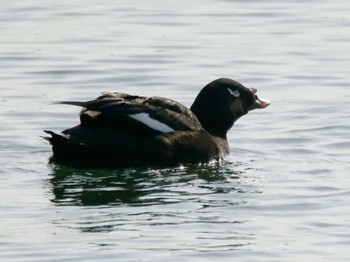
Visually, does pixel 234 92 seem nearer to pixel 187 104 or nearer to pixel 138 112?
pixel 138 112

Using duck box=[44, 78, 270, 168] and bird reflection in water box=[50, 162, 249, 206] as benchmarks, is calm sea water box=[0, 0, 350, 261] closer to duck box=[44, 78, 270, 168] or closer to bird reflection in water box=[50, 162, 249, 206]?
bird reflection in water box=[50, 162, 249, 206]

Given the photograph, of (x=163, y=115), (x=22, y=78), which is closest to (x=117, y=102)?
(x=163, y=115)

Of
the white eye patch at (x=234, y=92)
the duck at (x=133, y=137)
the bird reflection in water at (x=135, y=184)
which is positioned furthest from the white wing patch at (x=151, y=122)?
the white eye patch at (x=234, y=92)

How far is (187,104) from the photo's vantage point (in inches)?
734

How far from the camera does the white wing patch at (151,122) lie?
15.2 metres

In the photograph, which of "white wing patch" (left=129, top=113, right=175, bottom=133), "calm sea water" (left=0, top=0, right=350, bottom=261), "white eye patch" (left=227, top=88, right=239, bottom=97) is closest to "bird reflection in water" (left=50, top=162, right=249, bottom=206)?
"calm sea water" (left=0, top=0, right=350, bottom=261)

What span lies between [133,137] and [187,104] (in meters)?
3.43

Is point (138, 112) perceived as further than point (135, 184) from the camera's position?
Yes

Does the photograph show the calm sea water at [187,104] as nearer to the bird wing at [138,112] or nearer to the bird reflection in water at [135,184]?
the bird reflection in water at [135,184]

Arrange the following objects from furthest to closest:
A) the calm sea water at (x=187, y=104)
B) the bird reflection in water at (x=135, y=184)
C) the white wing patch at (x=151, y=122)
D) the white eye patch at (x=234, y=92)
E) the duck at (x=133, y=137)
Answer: the white eye patch at (x=234, y=92) < the white wing patch at (x=151, y=122) < the duck at (x=133, y=137) < the bird reflection in water at (x=135, y=184) < the calm sea water at (x=187, y=104)

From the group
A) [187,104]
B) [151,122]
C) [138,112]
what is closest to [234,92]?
[151,122]

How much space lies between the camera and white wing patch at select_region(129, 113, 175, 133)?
1519cm

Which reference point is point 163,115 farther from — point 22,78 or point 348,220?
point 22,78

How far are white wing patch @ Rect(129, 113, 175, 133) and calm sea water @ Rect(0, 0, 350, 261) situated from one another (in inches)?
16.5
